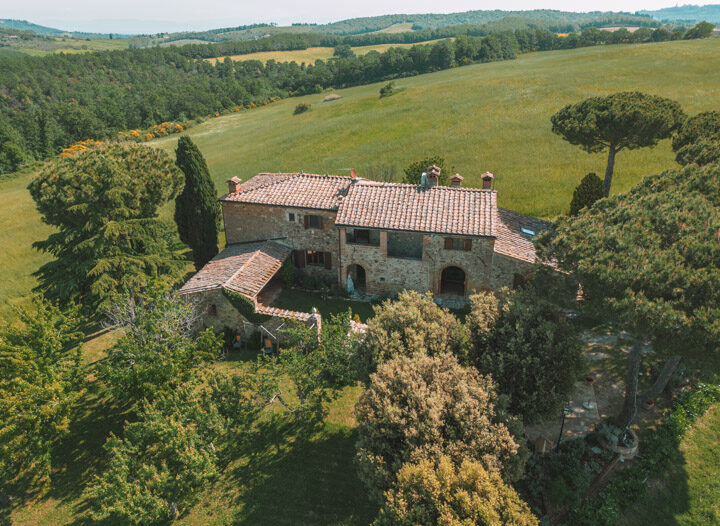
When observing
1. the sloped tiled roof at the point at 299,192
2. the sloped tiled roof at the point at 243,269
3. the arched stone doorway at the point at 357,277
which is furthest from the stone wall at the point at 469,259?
the sloped tiled roof at the point at 243,269

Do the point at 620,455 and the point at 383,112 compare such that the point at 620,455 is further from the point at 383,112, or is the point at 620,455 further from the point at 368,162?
the point at 383,112

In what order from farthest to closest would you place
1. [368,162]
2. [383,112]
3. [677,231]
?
[383,112], [368,162], [677,231]

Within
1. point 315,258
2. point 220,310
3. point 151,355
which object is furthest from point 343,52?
point 151,355

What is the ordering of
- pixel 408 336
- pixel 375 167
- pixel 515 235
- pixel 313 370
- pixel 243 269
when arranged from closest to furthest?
1. pixel 408 336
2. pixel 313 370
3. pixel 243 269
4. pixel 515 235
5. pixel 375 167

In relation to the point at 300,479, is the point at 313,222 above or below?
above

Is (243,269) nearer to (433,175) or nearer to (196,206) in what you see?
(196,206)

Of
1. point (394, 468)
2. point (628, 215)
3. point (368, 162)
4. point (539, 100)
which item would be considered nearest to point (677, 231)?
point (628, 215)

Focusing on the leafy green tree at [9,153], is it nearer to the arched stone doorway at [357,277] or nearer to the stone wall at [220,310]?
the stone wall at [220,310]
